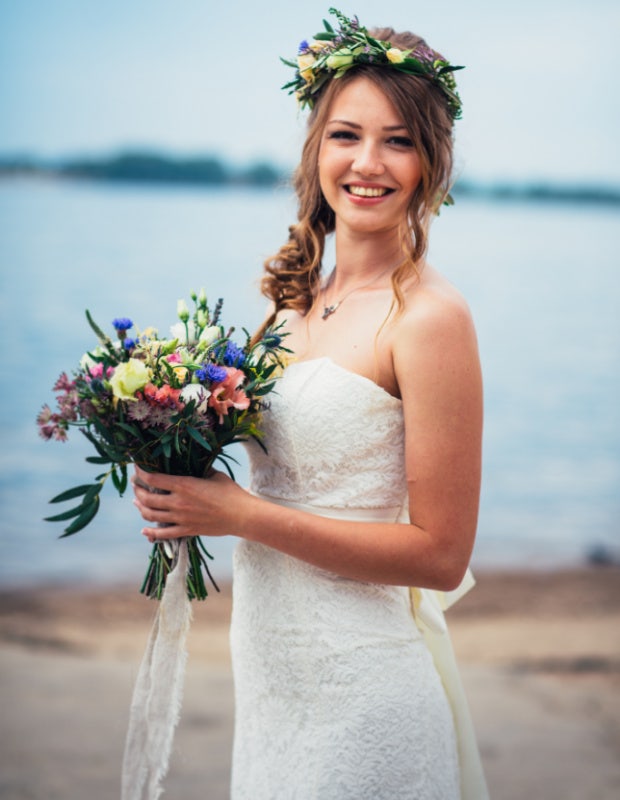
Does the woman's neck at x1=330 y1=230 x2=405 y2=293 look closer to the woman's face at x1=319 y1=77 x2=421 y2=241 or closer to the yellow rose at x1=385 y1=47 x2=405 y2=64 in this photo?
the woman's face at x1=319 y1=77 x2=421 y2=241

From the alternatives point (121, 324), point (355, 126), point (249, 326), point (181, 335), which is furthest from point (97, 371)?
point (249, 326)

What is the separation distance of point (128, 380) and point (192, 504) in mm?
356

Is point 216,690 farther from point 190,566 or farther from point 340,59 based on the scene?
point 340,59

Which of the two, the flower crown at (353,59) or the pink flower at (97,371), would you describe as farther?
the flower crown at (353,59)

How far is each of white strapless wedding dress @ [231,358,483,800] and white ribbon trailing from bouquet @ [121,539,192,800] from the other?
0.20 metres

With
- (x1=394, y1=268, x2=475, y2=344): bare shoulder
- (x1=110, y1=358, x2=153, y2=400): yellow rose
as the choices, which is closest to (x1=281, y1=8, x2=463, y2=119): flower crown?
(x1=394, y1=268, x2=475, y2=344): bare shoulder

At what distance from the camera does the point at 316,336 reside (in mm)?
2613

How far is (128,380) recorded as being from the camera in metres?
2.18

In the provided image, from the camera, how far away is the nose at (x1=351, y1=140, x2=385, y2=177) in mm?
2439

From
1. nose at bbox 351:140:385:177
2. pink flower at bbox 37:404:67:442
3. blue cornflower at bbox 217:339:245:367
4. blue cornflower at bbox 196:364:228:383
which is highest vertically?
nose at bbox 351:140:385:177

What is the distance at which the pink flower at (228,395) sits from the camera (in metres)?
2.24

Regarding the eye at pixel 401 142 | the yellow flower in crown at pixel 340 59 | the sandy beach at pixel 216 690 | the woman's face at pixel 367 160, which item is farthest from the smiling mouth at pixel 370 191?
the sandy beach at pixel 216 690

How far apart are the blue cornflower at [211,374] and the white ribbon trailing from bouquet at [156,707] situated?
0.59 metres

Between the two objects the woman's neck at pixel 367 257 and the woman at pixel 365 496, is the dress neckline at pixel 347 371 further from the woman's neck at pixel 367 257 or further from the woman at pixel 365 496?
the woman's neck at pixel 367 257
